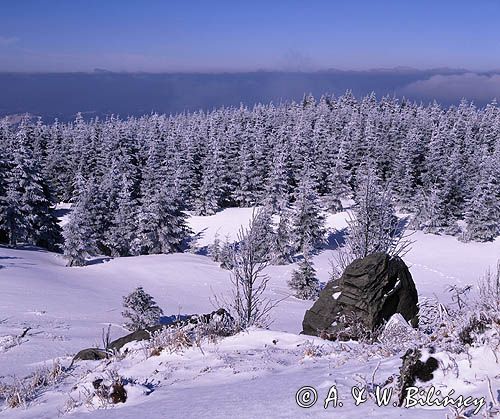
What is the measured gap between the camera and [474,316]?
14.2 ft

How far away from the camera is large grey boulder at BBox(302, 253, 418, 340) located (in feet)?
28.0

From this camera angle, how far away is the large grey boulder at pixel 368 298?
8539 millimetres

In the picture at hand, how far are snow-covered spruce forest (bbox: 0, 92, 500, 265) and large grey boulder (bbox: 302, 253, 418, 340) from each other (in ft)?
82.0

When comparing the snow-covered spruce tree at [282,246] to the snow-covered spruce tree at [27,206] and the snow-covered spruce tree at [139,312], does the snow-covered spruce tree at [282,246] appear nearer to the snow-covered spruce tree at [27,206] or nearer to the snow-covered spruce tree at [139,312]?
the snow-covered spruce tree at [27,206]

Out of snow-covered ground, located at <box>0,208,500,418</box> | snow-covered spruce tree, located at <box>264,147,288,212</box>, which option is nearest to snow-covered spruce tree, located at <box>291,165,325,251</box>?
snow-covered spruce tree, located at <box>264,147,288,212</box>

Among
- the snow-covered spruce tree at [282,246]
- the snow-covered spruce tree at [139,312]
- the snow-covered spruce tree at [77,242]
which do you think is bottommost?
the snow-covered spruce tree at [282,246]

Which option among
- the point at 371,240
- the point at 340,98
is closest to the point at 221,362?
the point at 371,240

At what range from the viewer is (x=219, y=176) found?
58.8 metres

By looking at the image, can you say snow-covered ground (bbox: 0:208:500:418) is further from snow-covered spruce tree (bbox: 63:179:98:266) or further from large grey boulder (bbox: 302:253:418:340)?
snow-covered spruce tree (bbox: 63:179:98:266)

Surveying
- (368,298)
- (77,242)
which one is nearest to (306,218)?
(77,242)

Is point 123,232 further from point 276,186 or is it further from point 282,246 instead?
point 276,186

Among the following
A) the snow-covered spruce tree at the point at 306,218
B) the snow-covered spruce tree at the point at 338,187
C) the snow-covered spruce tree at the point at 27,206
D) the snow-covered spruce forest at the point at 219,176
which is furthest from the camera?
the snow-covered spruce tree at the point at 338,187

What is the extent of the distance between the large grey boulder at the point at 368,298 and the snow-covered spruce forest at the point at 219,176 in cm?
2501

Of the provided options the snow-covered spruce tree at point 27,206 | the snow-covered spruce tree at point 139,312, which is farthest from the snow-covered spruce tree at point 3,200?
the snow-covered spruce tree at point 139,312
